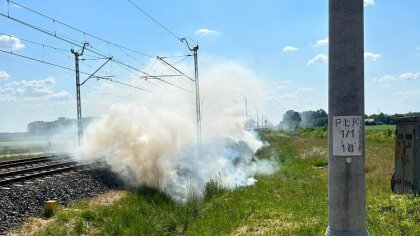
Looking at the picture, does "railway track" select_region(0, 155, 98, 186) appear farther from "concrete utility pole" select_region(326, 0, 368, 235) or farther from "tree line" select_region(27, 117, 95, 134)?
"tree line" select_region(27, 117, 95, 134)

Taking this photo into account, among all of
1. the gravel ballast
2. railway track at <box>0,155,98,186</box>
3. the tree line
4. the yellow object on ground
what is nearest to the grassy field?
the yellow object on ground

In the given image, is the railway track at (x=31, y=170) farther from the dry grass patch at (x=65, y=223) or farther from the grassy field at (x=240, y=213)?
the dry grass patch at (x=65, y=223)

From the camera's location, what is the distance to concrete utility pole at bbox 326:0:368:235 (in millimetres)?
2945

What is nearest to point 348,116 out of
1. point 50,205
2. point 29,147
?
point 50,205

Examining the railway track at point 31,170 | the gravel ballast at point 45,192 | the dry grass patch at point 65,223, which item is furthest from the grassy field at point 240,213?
the railway track at point 31,170

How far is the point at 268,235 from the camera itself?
8414 mm

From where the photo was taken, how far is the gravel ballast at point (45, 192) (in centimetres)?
1230

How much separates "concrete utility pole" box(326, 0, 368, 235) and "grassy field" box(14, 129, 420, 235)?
15.7 feet

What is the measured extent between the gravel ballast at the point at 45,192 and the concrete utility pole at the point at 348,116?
10.3m

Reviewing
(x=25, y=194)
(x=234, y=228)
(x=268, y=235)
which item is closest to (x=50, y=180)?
(x=25, y=194)

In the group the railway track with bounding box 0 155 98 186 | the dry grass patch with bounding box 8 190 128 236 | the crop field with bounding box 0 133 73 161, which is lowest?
the crop field with bounding box 0 133 73 161

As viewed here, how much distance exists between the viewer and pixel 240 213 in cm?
1159

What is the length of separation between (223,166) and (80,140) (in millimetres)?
13720

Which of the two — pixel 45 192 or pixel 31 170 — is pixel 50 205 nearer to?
pixel 45 192
